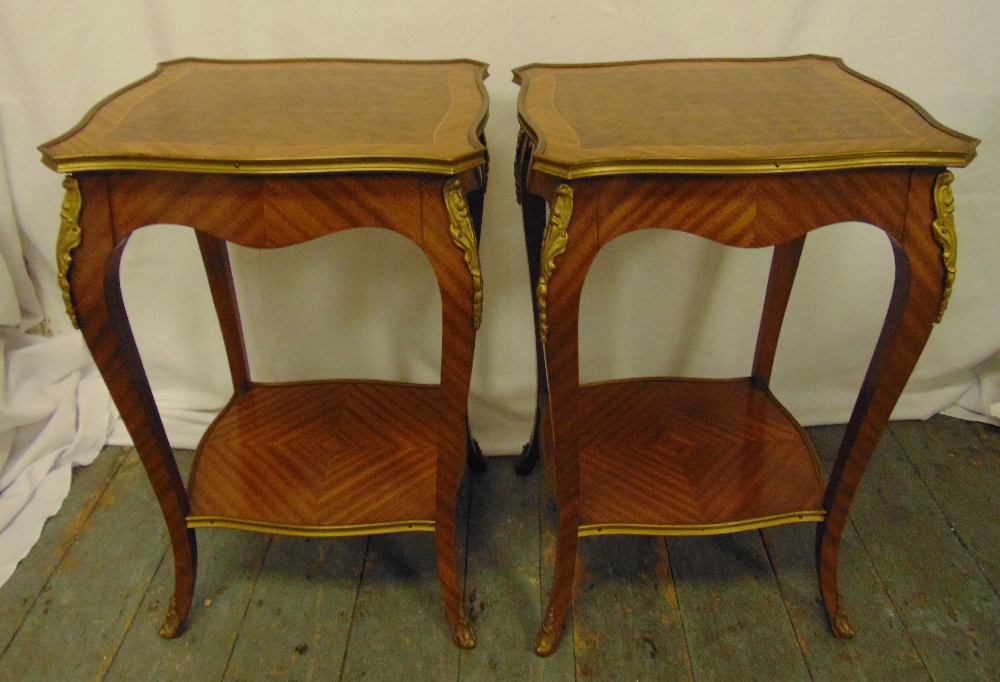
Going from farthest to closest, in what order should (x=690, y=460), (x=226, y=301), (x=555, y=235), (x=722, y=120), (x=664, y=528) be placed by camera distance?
(x=226, y=301), (x=690, y=460), (x=664, y=528), (x=722, y=120), (x=555, y=235)

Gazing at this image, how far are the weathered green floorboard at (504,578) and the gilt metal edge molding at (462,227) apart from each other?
2.14ft

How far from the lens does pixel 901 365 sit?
3.21ft

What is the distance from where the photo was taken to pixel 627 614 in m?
1.26

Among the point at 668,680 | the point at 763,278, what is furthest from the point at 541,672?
the point at 763,278

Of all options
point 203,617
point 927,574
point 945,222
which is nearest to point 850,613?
point 927,574

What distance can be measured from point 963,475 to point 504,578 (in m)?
1.01

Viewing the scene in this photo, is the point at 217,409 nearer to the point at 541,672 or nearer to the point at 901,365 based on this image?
the point at 541,672

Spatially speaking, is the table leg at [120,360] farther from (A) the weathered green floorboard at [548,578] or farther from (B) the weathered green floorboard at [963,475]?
(B) the weathered green floorboard at [963,475]

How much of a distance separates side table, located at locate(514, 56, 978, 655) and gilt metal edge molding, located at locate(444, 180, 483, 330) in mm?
86

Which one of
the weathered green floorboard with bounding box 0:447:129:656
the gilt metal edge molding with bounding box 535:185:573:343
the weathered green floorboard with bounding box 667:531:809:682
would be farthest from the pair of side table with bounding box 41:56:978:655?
the weathered green floorboard with bounding box 0:447:129:656

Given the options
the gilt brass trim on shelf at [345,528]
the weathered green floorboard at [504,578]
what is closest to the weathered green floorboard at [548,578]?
the weathered green floorboard at [504,578]

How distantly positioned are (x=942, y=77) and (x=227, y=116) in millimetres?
1249

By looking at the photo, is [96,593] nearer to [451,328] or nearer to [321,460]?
[321,460]

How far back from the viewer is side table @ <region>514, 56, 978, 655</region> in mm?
820
